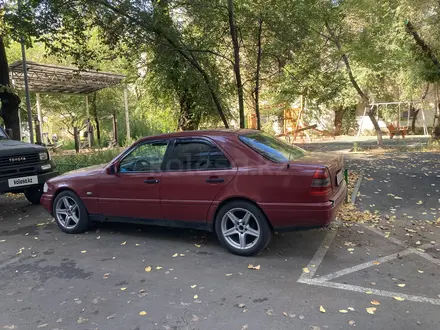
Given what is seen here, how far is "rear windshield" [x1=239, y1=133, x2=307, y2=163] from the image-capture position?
14.4 ft

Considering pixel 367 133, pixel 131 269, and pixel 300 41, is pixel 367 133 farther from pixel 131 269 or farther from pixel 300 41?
pixel 131 269

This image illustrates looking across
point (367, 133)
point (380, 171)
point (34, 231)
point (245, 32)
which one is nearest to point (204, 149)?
point (34, 231)

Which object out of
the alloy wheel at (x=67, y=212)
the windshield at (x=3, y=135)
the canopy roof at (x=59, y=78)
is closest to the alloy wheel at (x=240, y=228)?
the alloy wheel at (x=67, y=212)

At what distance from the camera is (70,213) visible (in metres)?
5.59

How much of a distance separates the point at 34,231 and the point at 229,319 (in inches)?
167

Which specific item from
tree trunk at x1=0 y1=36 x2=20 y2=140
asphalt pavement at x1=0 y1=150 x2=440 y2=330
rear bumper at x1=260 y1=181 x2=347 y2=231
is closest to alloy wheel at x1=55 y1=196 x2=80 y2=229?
asphalt pavement at x1=0 y1=150 x2=440 y2=330

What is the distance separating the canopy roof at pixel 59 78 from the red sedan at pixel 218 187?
869 centimetres

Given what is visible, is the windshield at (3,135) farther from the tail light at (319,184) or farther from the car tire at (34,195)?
the tail light at (319,184)

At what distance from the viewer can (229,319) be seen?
3041mm

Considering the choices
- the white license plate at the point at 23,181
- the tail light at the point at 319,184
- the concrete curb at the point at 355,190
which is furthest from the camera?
the concrete curb at the point at 355,190

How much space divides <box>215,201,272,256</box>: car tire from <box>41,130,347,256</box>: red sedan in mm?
12

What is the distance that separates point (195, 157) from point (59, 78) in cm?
1372

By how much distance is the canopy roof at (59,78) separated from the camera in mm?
13375

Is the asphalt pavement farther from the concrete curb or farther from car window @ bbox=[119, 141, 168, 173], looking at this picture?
car window @ bbox=[119, 141, 168, 173]
